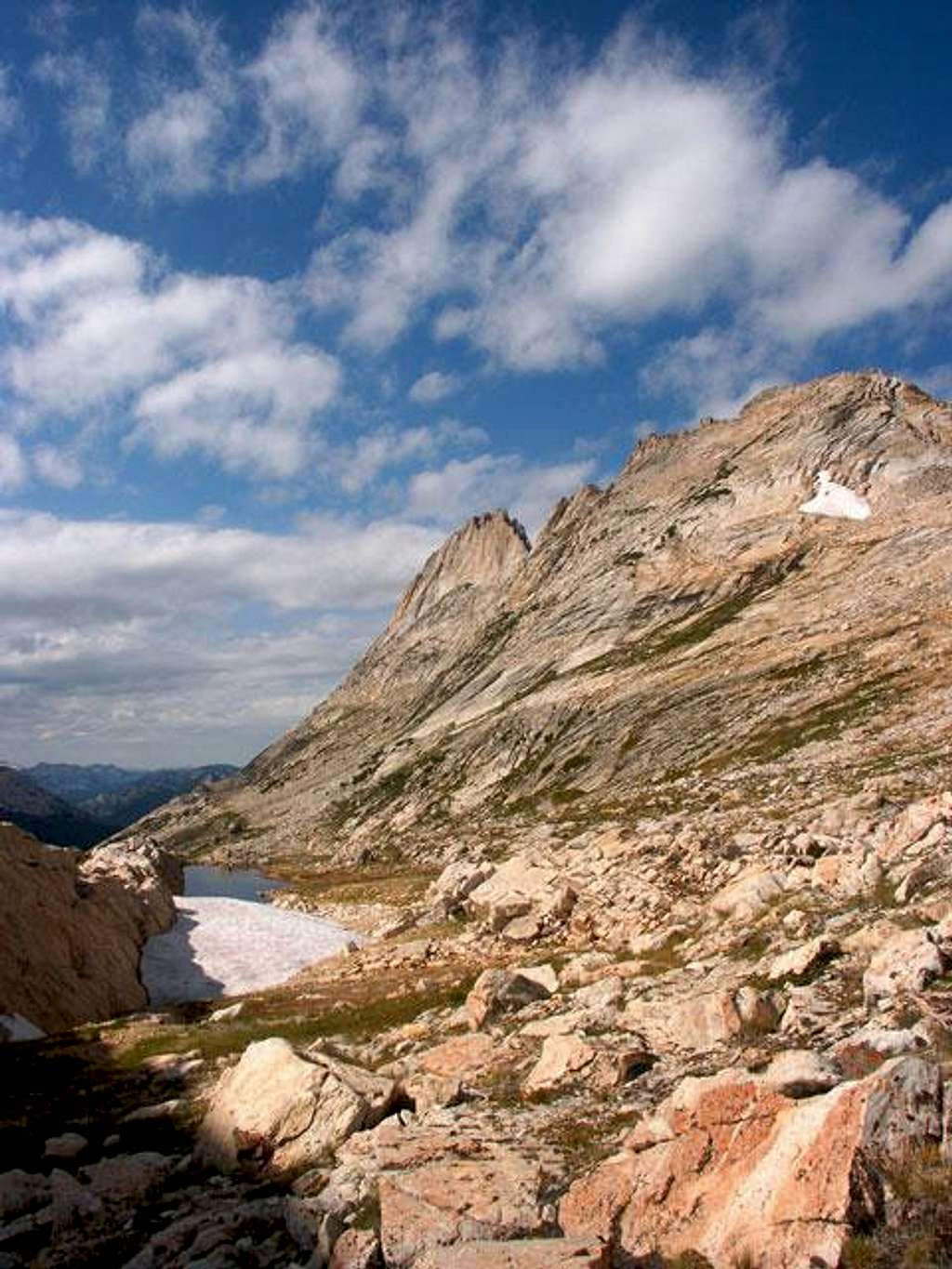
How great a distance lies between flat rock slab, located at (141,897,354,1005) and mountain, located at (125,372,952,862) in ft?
82.2

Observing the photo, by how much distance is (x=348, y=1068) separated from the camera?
2084cm

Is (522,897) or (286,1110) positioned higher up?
(522,897)

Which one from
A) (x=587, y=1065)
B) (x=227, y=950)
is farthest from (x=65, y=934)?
(x=587, y=1065)

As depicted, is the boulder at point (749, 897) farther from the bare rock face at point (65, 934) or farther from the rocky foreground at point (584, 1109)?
the bare rock face at point (65, 934)

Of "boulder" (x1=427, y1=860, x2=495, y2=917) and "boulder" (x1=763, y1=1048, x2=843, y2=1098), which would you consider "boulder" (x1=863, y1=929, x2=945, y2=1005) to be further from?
"boulder" (x1=427, y1=860, x2=495, y2=917)

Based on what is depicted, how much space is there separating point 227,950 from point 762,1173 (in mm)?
48242

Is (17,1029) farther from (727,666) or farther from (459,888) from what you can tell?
(727,666)

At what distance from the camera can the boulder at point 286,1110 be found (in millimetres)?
18219

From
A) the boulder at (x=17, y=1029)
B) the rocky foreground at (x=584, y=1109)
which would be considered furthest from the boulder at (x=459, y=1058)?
the boulder at (x=17, y=1029)

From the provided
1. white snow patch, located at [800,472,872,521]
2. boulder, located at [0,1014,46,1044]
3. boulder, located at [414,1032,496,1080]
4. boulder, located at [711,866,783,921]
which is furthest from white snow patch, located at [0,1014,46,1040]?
white snow patch, located at [800,472,872,521]

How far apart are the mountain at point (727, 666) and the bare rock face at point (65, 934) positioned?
35.3 meters

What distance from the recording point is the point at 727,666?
113000 mm

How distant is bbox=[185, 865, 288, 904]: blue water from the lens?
356 feet

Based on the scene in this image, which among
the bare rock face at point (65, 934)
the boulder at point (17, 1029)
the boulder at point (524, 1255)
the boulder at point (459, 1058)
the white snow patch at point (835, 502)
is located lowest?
the boulder at point (17, 1029)
